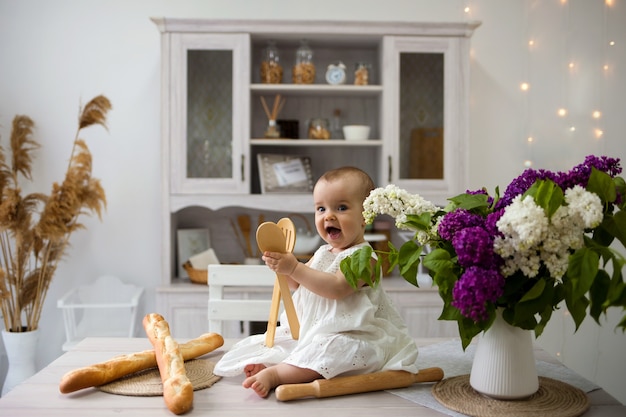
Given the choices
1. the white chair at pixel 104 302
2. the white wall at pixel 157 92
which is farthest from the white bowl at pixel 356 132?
the white chair at pixel 104 302

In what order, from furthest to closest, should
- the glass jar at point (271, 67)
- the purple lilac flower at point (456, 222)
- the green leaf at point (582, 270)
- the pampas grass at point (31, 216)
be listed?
the glass jar at point (271, 67), the pampas grass at point (31, 216), the purple lilac flower at point (456, 222), the green leaf at point (582, 270)

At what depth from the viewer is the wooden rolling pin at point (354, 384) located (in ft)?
3.72

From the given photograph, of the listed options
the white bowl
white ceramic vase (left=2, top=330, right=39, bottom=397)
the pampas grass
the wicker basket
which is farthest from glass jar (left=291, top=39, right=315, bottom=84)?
white ceramic vase (left=2, top=330, right=39, bottom=397)

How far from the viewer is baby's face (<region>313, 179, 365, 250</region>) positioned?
135 cm

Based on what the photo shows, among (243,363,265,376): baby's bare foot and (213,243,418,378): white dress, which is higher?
(213,243,418,378): white dress

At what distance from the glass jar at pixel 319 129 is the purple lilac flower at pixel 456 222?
1977 millimetres

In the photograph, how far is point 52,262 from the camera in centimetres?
318

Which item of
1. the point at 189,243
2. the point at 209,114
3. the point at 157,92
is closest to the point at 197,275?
the point at 189,243

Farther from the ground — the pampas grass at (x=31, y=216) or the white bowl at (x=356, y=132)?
the white bowl at (x=356, y=132)

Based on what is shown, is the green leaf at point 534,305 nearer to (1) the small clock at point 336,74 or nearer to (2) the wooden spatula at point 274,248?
(2) the wooden spatula at point 274,248

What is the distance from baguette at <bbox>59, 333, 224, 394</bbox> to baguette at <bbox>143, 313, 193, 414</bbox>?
35mm

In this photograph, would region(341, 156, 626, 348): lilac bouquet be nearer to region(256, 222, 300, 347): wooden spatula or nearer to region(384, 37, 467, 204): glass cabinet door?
region(256, 222, 300, 347): wooden spatula

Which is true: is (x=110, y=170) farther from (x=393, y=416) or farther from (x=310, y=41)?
(x=393, y=416)

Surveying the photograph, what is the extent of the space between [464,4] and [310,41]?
0.86 meters
